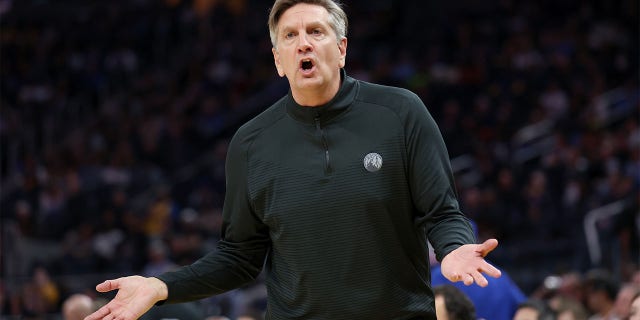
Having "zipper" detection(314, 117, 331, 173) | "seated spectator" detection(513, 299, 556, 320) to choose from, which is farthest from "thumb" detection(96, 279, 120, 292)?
"seated spectator" detection(513, 299, 556, 320)

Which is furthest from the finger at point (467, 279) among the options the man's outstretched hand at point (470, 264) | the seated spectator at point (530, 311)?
the seated spectator at point (530, 311)

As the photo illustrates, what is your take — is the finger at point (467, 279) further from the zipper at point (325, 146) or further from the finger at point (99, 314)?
the finger at point (99, 314)

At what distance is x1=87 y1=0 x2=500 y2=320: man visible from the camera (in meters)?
3.53

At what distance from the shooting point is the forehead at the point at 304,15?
3666mm

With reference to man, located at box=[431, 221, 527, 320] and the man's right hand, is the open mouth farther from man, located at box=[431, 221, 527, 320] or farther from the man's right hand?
man, located at box=[431, 221, 527, 320]

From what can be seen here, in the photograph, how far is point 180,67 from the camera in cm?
2127

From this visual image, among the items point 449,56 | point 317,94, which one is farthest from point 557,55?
point 317,94

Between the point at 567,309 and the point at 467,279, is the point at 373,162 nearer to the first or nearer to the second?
the point at 467,279

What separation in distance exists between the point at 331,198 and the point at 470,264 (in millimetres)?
599

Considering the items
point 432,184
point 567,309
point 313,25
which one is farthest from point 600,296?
point 313,25

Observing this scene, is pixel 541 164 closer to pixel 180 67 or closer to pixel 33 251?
pixel 33 251

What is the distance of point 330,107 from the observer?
12.2ft

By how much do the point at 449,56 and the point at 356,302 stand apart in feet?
53.3

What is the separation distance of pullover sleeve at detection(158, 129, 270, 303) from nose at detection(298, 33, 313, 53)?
0.42 m
